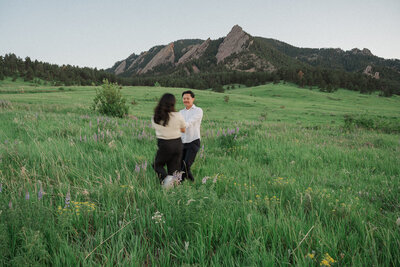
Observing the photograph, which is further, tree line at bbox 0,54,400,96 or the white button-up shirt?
tree line at bbox 0,54,400,96

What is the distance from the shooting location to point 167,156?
11.9 feet

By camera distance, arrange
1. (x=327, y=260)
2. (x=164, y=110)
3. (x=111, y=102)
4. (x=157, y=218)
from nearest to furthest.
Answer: (x=327, y=260)
(x=157, y=218)
(x=164, y=110)
(x=111, y=102)

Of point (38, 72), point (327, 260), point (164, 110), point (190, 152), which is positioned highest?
point (38, 72)

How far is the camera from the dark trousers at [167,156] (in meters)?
3.63

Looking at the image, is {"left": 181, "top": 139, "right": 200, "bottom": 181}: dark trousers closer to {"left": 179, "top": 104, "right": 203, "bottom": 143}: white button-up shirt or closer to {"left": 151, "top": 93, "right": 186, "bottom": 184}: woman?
{"left": 179, "top": 104, "right": 203, "bottom": 143}: white button-up shirt

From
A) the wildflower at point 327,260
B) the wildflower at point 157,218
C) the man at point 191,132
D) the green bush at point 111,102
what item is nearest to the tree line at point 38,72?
the green bush at point 111,102

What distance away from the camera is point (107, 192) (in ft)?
8.89

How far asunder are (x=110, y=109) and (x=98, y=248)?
40.3 feet

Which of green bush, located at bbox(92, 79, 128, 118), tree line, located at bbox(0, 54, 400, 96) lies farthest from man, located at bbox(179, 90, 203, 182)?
tree line, located at bbox(0, 54, 400, 96)

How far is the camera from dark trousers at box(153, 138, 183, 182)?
363 centimetres

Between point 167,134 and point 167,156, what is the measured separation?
1.32 ft

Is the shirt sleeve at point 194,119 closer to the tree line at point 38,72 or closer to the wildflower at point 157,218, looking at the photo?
the wildflower at point 157,218

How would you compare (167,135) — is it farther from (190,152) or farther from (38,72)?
(38,72)

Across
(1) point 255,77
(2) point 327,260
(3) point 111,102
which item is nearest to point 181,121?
(2) point 327,260
